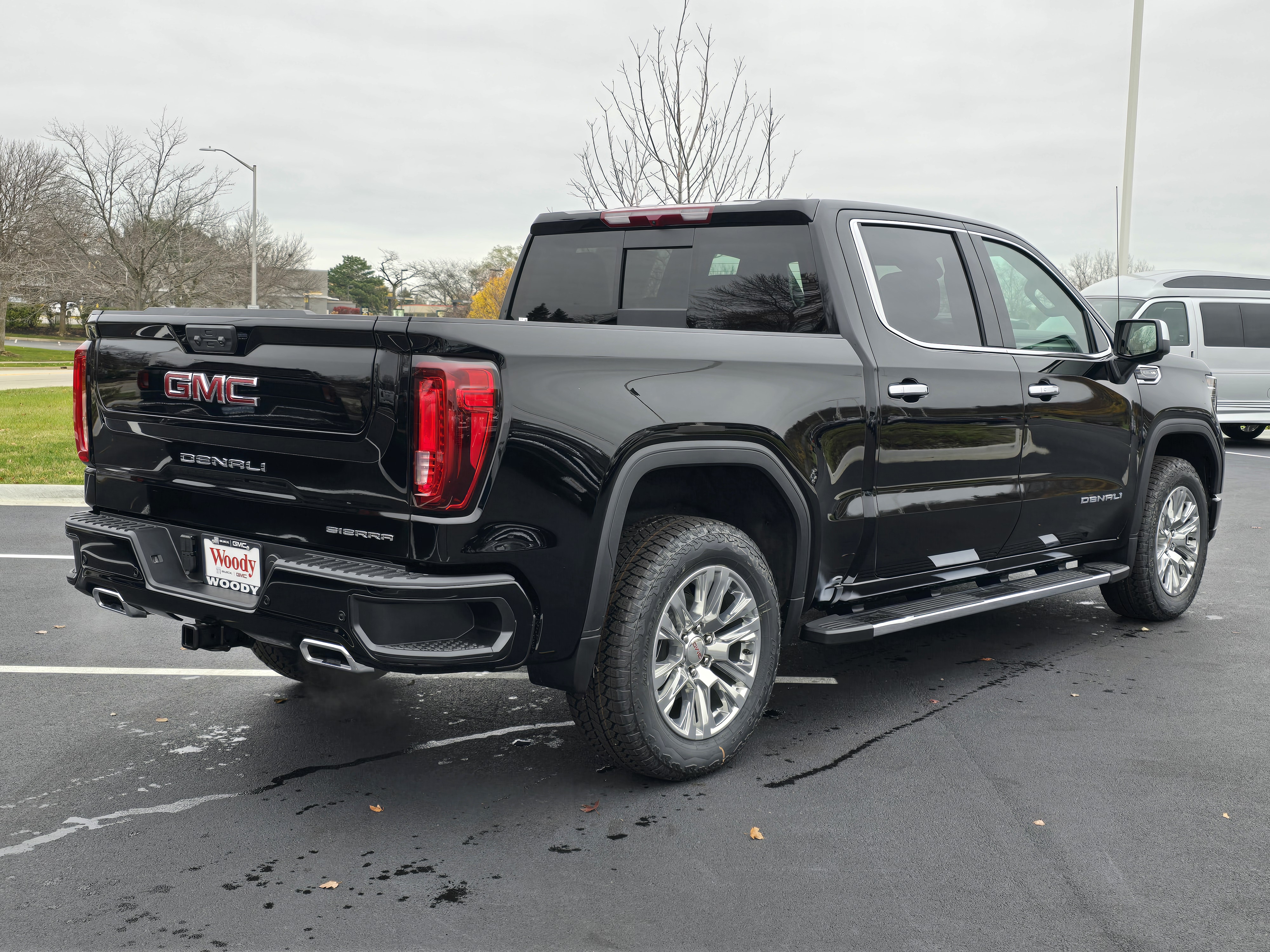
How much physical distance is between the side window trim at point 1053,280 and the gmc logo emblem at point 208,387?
334 cm

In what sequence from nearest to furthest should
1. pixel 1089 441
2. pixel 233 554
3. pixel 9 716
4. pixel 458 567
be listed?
pixel 458 567, pixel 233 554, pixel 9 716, pixel 1089 441

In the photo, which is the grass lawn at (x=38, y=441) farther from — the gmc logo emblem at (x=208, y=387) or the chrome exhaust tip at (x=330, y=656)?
the chrome exhaust tip at (x=330, y=656)

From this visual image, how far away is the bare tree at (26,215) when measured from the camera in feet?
143

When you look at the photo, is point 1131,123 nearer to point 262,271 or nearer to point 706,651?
point 706,651

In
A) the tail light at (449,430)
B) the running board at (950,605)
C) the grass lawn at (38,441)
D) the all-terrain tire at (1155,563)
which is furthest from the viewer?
the grass lawn at (38,441)

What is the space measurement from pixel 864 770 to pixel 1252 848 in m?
1.24

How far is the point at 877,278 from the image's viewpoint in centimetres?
486

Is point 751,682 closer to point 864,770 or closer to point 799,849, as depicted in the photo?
point 864,770

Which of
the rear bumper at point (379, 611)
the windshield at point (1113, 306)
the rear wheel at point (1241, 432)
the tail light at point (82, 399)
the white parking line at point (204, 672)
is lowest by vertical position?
the white parking line at point (204, 672)

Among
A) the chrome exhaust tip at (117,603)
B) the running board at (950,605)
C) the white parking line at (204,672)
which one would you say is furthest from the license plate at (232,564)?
the running board at (950,605)

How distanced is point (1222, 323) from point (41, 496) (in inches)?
644

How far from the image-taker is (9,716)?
4.72 m

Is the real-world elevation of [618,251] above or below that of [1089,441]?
above

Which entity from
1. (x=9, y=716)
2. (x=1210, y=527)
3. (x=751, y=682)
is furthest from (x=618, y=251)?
(x=1210, y=527)
